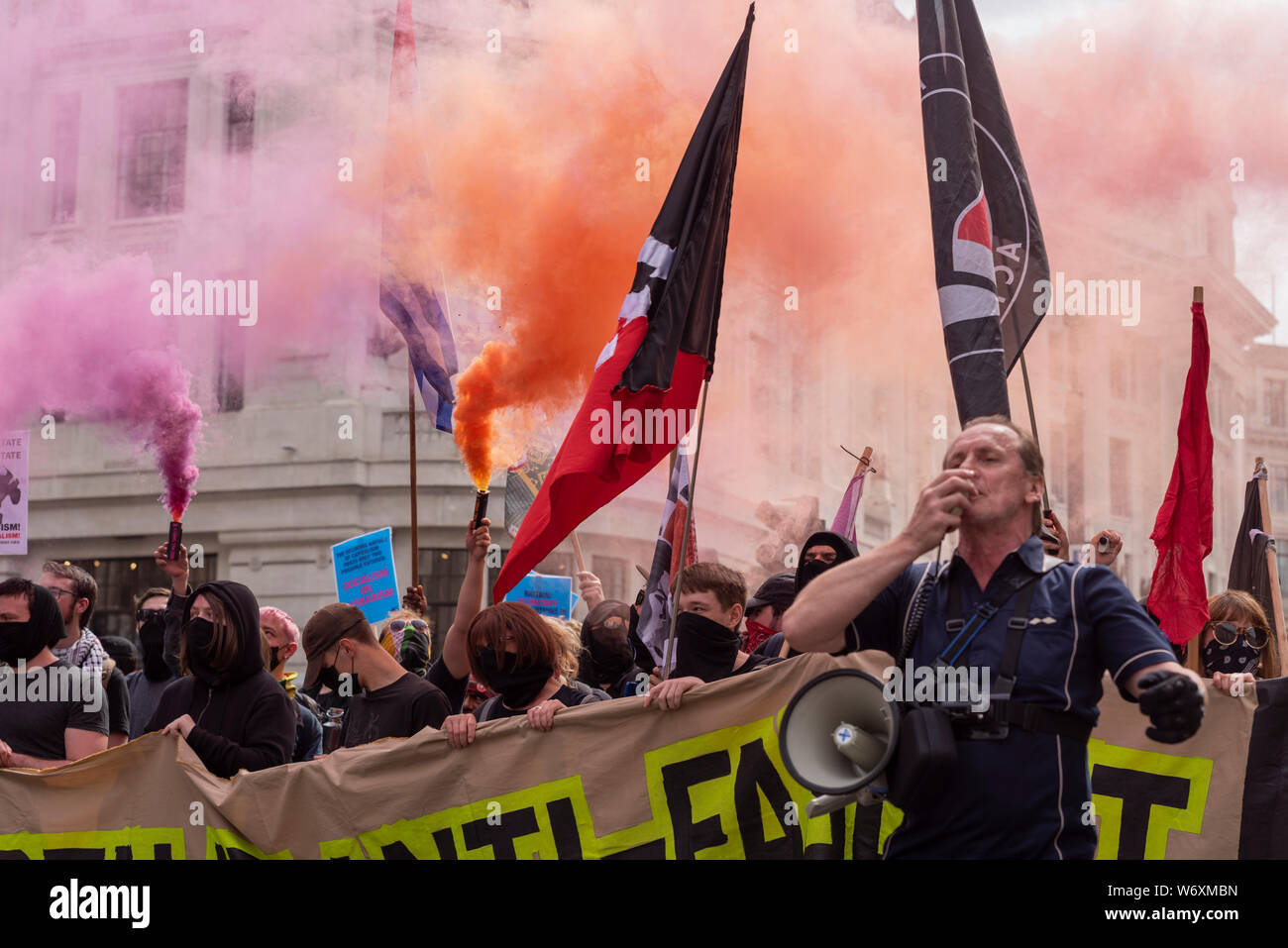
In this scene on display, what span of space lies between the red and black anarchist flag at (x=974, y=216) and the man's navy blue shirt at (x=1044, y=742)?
1.95 m

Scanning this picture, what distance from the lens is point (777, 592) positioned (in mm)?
6434

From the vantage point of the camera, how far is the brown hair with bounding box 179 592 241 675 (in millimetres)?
5039

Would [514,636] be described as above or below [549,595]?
above

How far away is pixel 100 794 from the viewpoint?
208 inches

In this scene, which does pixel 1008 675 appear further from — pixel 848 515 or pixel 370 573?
pixel 370 573

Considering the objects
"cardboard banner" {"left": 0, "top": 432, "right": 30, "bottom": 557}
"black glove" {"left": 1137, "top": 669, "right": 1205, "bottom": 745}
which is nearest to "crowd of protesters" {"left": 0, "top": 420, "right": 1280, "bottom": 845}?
"black glove" {"left": 1137, "top": 669, "right": 1205, "bottom": 745}

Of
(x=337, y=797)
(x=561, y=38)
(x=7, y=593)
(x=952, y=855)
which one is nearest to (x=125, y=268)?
(x=561, y=38)

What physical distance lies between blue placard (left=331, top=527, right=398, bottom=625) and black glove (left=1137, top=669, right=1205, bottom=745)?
900 cm

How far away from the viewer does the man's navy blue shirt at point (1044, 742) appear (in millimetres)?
2834

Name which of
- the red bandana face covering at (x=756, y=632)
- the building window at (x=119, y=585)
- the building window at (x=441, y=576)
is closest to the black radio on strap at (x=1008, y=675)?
the red bandana face covering at (x=756, y=632)

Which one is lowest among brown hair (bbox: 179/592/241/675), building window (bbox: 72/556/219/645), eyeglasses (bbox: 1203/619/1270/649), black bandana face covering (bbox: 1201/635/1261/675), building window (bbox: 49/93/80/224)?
building window (bbox: 72/556/219/645)

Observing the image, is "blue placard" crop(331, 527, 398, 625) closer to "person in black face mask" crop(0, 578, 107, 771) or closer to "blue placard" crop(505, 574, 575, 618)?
"blue placard" crop(505, 574, 575, 618)

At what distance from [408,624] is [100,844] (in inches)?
105

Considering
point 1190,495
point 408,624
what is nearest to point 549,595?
point 408,624
